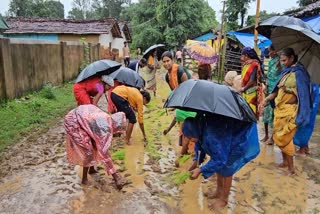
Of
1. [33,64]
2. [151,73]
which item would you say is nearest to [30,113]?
[33,64]

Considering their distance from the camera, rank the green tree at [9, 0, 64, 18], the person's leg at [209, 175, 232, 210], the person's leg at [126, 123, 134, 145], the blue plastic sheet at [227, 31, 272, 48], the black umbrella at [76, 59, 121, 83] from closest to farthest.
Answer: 1. the person's leg at [209, 175, 232, 210]
2. the black umbrella at [76, 59, 121, 83]
3. the person's leg at [126, 123, 134, 145]
4. the blue plastic sheet at [227, 31, 272, 48]
5. the green tree at [9, 0, 64, 18]

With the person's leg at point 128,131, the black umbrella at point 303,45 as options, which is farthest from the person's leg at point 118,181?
the black umbrella at point 303,45

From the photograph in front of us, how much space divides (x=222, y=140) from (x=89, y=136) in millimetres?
1446

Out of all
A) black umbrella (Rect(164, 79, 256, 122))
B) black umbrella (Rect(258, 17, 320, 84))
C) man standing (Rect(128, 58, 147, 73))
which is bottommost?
man standing (Rect(128, 58, 147, 73))

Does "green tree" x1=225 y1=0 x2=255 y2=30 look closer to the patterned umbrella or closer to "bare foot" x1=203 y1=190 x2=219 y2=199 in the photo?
the patterned umbrella

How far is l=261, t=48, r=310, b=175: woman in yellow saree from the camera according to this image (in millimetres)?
4285

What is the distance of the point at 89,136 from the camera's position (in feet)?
11.4

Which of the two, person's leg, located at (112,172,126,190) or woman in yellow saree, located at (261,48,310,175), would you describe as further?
woman in yellow saree, located at (261,48,310,175)

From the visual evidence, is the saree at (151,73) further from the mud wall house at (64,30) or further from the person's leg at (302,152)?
the mud wall house at (64,30)

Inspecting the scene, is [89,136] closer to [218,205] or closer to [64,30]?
[218,205]

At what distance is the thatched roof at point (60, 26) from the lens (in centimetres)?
2005

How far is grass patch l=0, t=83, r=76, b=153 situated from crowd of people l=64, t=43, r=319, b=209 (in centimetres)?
177

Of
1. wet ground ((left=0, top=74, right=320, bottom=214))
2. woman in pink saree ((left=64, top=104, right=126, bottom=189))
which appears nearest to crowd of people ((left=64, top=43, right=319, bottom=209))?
woman in pink saree ((left=64, top=104, right=126, bottom=189))

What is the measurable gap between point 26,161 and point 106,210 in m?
1.94
